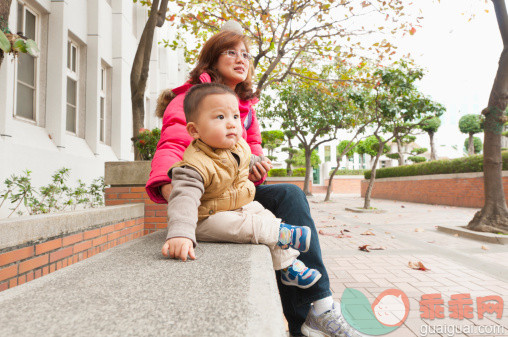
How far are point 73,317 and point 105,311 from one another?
0.23 feet

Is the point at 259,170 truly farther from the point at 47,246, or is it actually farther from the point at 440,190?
the point at 440,190

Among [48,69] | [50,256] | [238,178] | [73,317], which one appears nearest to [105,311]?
[73,317]

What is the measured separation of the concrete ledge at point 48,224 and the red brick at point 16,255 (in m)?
0.04

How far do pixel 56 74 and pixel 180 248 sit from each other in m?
5.94

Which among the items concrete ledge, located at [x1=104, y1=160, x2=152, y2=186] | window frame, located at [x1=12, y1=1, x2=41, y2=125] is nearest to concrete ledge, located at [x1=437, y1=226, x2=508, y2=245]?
concrete ledge, located at [x1=104, y1=160, x2=152, y2=186]

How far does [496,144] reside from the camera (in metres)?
6.50

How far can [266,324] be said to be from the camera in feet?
2.47

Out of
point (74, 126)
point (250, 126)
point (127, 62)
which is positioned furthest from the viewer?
point (127, 62)

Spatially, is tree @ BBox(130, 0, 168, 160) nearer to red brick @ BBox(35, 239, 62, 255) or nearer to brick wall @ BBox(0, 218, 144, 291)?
brick wall @ BBox(0, 218, 144, 291)

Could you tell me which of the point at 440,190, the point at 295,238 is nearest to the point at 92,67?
the point at 295,238

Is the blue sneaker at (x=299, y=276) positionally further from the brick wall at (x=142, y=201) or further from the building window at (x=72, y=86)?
the building window at (x=72, y=86)

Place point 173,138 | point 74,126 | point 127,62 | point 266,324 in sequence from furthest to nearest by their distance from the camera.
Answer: point 127,62 < point 74,126 < point 173,138 < point 266,324

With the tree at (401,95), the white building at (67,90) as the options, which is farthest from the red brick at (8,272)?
the tree at (401,95)

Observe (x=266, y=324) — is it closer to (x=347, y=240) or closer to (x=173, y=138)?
(x=173, y=138)
